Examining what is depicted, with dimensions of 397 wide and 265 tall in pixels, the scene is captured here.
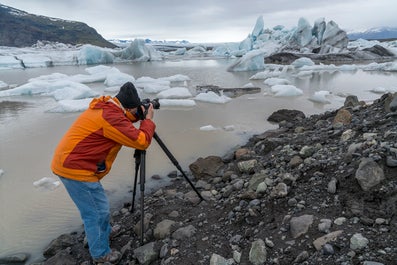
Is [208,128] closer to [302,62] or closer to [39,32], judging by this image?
[302,62]

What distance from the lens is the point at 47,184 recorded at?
15.1 ft

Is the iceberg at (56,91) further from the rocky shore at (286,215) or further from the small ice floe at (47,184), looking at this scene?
the rocky shore at (286,215)

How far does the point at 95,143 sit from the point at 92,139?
1.5 inches

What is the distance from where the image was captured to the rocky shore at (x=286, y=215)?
217 cm

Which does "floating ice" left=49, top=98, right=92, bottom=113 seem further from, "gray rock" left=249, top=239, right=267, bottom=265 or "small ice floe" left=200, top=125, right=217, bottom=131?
"gray rock" left=249, top=239, right=267, bottom=265

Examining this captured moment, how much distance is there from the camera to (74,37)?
276ft

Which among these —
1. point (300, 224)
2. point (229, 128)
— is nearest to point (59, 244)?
point (300, 224)

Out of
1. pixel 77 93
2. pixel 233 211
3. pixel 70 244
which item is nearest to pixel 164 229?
pixel 233 211

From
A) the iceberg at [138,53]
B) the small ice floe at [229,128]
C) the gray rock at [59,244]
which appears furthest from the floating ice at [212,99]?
the iceberg at [138,53]

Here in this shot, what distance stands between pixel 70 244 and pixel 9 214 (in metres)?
1.18

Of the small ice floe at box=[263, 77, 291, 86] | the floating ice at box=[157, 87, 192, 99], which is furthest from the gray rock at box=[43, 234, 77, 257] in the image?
the small ice floe at box=[263, 77, 291, 86]

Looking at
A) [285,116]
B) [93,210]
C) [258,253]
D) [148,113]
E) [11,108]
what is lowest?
[11,108]

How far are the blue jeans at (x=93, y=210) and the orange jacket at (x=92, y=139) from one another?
86mm

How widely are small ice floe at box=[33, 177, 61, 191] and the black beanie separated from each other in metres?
2.61
